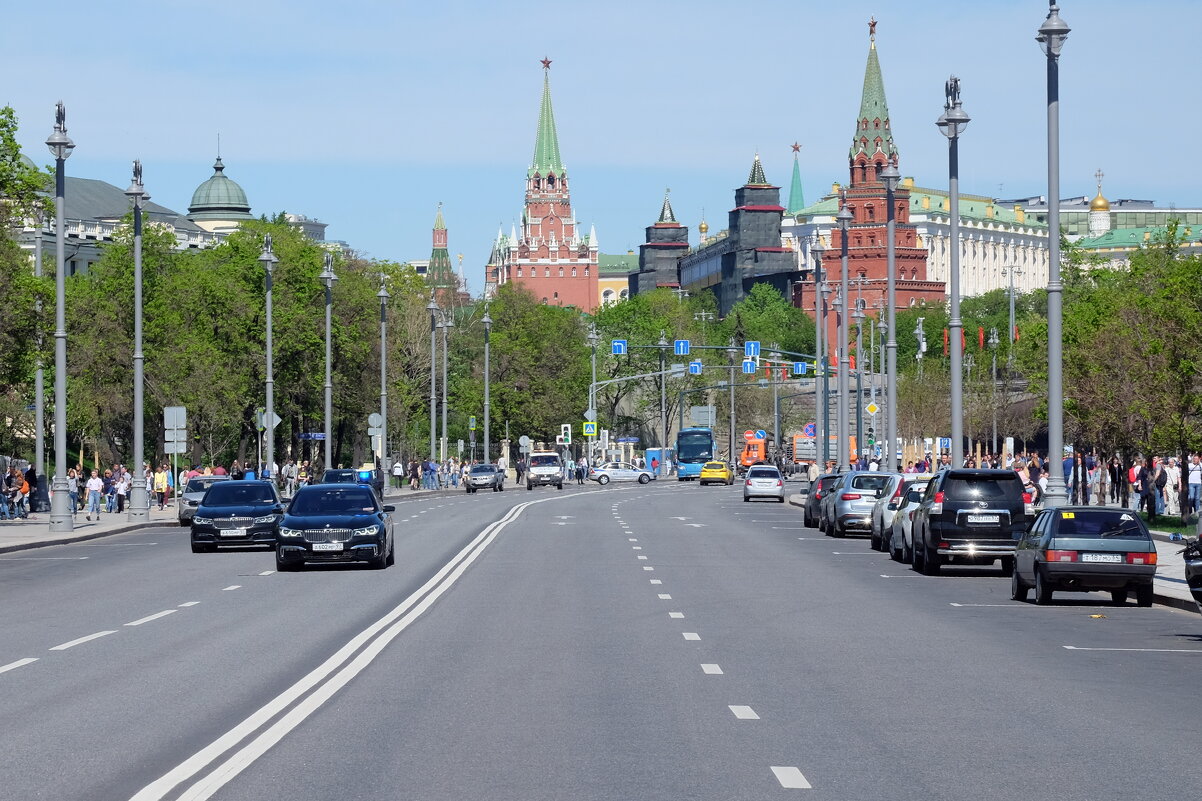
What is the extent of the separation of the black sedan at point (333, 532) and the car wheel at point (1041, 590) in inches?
415

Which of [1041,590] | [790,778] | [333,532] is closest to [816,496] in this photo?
[333,532]

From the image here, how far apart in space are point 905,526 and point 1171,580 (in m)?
6.26

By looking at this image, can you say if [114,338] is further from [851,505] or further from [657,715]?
→ [657,715]

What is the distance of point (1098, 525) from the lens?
22.9 m

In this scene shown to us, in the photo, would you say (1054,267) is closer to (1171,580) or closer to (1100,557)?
(1171,580)

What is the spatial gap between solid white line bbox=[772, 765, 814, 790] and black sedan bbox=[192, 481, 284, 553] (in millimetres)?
25515

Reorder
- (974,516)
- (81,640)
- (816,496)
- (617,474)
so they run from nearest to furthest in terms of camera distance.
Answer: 1. (81,640)
2. (974,516)
3. (816,496)
4. (617,474)

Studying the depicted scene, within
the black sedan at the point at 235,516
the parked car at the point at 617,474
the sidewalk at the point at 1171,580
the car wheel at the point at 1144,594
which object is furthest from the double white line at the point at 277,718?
the parked car at the point at 617,474

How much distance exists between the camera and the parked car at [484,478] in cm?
8712

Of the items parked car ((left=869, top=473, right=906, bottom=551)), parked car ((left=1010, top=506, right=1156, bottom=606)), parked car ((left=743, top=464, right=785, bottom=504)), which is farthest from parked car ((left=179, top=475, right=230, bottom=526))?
parked car ((left=1010, top=506, right=1156, bottom=606))

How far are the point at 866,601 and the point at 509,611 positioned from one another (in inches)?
199

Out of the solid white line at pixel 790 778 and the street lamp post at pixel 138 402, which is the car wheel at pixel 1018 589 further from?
the street lamp post at pixel 138 402

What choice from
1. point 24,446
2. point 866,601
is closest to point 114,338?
point 24,446

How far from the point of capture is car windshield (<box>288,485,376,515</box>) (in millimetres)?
29109
